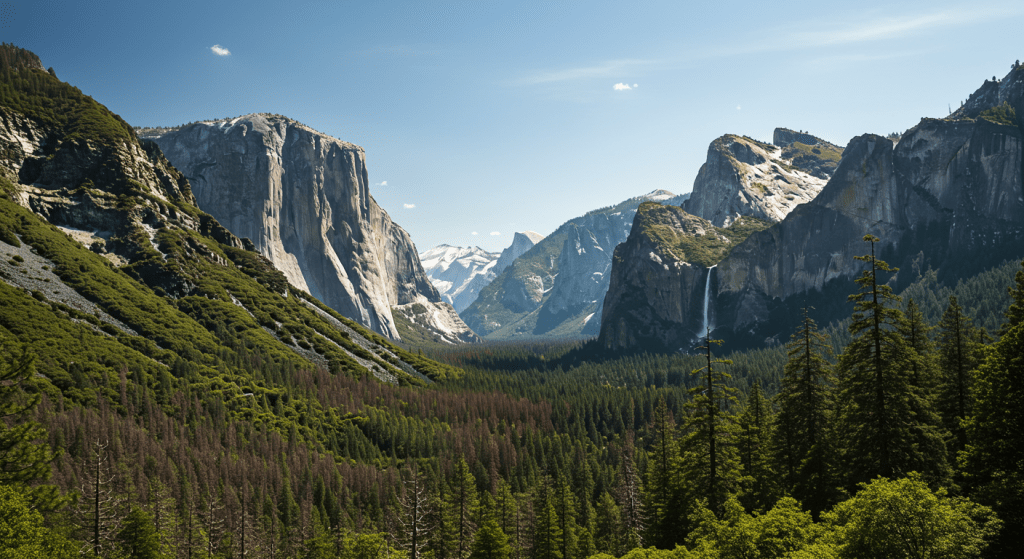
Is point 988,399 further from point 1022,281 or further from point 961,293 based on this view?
point 961,293

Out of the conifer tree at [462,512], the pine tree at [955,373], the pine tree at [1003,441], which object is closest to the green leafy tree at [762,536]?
the pine tree at [1003,441]

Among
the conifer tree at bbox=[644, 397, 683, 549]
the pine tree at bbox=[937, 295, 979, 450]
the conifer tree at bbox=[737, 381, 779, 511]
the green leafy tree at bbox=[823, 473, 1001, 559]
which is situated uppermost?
the pine tree at bbox=[937, 295, 979, 450]

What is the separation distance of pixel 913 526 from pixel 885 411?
11.1 meters

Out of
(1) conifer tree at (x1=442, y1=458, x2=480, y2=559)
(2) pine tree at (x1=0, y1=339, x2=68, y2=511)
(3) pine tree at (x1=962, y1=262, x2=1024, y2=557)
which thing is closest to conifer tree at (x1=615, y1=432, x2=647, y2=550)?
(1) conifer tree at (x1=442, y1=458, x2=480, y2=559)

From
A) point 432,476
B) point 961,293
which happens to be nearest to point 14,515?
point 432,476

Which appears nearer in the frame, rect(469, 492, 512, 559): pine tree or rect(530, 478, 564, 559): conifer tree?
rect(469, 492, 512, 559): pine tree

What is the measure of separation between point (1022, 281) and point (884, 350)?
29.4 feet

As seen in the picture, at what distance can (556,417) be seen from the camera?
157375mm

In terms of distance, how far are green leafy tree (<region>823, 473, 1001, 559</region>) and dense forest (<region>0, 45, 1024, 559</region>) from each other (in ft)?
0.31

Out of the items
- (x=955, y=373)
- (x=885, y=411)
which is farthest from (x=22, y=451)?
(x=955, y=373)

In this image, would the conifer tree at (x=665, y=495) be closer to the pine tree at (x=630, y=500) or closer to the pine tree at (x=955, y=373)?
the pine tree at (x=630, y=500)

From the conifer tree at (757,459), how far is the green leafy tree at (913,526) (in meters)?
15.8

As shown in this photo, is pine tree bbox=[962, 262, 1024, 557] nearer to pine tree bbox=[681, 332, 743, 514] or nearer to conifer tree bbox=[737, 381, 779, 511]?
pine tree bbox=[681, 332, 743, 514]

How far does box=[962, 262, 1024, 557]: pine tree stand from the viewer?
82.6ft
